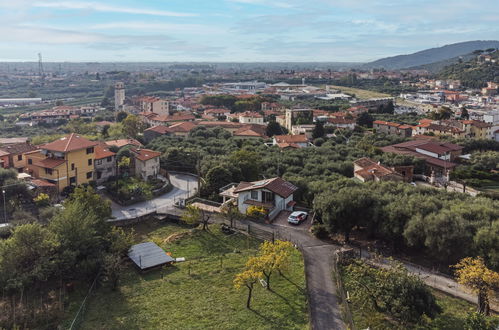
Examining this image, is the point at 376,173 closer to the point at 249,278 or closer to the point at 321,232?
the point at 321,232

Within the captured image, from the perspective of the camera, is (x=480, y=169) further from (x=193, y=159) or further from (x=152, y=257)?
(x=152, y=257)

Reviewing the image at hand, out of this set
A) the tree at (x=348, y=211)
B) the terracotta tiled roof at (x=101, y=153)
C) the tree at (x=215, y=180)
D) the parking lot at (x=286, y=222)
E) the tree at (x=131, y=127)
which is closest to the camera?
the tree at (x=348, y=211)

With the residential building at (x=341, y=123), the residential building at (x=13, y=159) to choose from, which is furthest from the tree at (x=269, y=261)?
the residential building at (x=341, y=123)

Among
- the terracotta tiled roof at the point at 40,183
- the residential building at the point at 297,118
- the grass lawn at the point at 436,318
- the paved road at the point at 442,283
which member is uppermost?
the residential building at the point at 297,118

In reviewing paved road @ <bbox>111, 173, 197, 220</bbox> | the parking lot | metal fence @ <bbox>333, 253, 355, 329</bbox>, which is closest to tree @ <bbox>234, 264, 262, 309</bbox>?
metal fence @ <bbox>333, 253, 355, 329</bbox>

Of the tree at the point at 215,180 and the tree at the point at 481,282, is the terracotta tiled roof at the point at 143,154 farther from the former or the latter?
the tree at the point at 481,282

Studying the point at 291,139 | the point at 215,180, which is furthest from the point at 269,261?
the point at 291,139

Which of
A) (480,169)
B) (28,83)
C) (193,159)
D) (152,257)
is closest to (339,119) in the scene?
(480,169)
